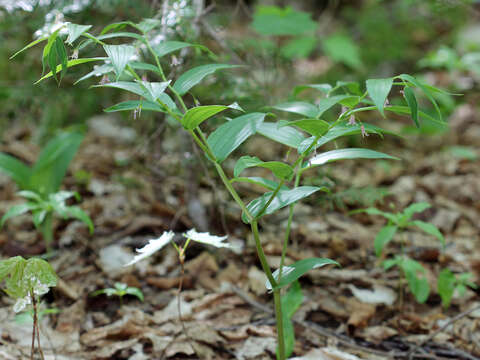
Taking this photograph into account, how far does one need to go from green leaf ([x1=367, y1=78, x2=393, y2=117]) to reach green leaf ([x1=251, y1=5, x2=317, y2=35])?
61.2 inches

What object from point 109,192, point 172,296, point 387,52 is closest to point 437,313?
point 172,296

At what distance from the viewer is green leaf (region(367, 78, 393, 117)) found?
76cm

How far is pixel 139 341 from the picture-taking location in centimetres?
139

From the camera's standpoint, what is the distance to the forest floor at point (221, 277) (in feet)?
4.59

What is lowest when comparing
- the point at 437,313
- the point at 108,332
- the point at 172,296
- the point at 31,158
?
the point at 437,313

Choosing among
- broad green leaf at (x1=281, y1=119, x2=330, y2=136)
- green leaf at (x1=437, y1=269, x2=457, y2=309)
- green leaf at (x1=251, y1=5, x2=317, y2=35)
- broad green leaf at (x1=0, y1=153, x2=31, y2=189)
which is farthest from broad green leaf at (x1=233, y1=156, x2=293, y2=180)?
green leaf at (x1=251, y1=5, x2=317, y2=35)

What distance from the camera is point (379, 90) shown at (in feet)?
2.58

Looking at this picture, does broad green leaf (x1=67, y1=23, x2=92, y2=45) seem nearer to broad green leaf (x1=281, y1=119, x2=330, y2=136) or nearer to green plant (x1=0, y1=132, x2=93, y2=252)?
broad green leaf (x1=281, y1=119, x2=330, y2=136)

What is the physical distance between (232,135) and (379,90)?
337 millimetres

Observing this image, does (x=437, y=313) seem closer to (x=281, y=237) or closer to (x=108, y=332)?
(x=281, y=237)

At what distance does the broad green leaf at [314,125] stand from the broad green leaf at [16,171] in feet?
4.72

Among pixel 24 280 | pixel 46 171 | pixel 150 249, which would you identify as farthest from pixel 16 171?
pixel 150 249

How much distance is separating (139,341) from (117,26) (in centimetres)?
100

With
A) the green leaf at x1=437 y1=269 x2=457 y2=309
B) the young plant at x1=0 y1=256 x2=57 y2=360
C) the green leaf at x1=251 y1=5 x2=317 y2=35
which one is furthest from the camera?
the green leaf at x1=251 y1=5 x2=317 y2=35
